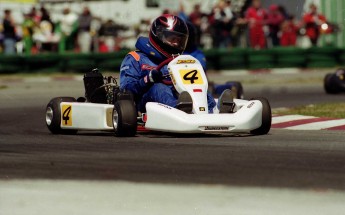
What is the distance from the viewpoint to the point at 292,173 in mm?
6664

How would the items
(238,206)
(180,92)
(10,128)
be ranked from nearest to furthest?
(238,206) < (180,92) < (10,128)

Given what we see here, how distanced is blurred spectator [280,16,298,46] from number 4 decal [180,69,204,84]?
48.8 feet

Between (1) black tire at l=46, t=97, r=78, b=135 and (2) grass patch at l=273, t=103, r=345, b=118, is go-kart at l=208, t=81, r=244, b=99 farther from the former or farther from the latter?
(1) black tire at l=46, t=97, r=78, b=135

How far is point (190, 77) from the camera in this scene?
9375mm

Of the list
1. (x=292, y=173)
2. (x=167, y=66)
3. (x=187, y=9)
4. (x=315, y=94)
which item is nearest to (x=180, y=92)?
(x=167, y=66)

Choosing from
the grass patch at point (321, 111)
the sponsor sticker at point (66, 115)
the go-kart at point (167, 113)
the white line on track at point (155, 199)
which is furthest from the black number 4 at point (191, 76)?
the white line on track at point (155, 199)

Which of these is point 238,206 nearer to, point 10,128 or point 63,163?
point 63,163

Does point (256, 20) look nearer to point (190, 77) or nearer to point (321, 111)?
point (321, 111)

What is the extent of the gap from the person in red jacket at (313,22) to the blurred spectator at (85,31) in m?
4.78

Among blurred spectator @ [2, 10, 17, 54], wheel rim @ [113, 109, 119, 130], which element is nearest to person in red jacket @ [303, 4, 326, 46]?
blurred spectator @ [2, 10, 17, 54]

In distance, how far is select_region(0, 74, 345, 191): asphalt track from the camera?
655cm

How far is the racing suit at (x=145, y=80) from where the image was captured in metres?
9.55

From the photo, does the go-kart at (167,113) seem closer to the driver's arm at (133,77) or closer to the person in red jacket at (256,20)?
the driver's arm at (133,77)

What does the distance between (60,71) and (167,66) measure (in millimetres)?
12719
